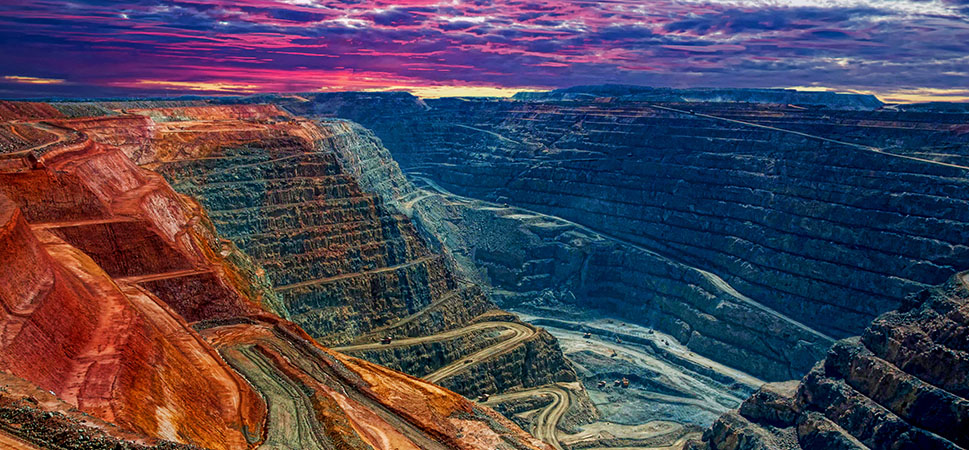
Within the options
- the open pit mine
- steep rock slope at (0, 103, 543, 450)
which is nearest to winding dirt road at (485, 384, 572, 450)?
the open pit mine

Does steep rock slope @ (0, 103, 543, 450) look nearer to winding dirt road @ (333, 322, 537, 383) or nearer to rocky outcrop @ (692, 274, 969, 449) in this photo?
winding dirt road @ (333, 322, 537, 383)

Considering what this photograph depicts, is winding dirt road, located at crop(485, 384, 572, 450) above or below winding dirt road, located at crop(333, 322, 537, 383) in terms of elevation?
below

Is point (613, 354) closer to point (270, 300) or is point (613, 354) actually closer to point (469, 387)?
point (469, 387)

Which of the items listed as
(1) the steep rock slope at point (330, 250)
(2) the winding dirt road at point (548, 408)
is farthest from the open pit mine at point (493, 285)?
(2) the winding dirt road at point (548, 408)

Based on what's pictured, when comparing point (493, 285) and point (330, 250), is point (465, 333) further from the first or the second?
point (493, 285)

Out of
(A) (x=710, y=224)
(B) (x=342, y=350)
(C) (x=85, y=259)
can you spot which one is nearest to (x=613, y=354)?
(A) (x=710, y=224)

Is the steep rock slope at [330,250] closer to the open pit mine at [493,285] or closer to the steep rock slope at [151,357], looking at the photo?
the open pit mine at [493,285]
